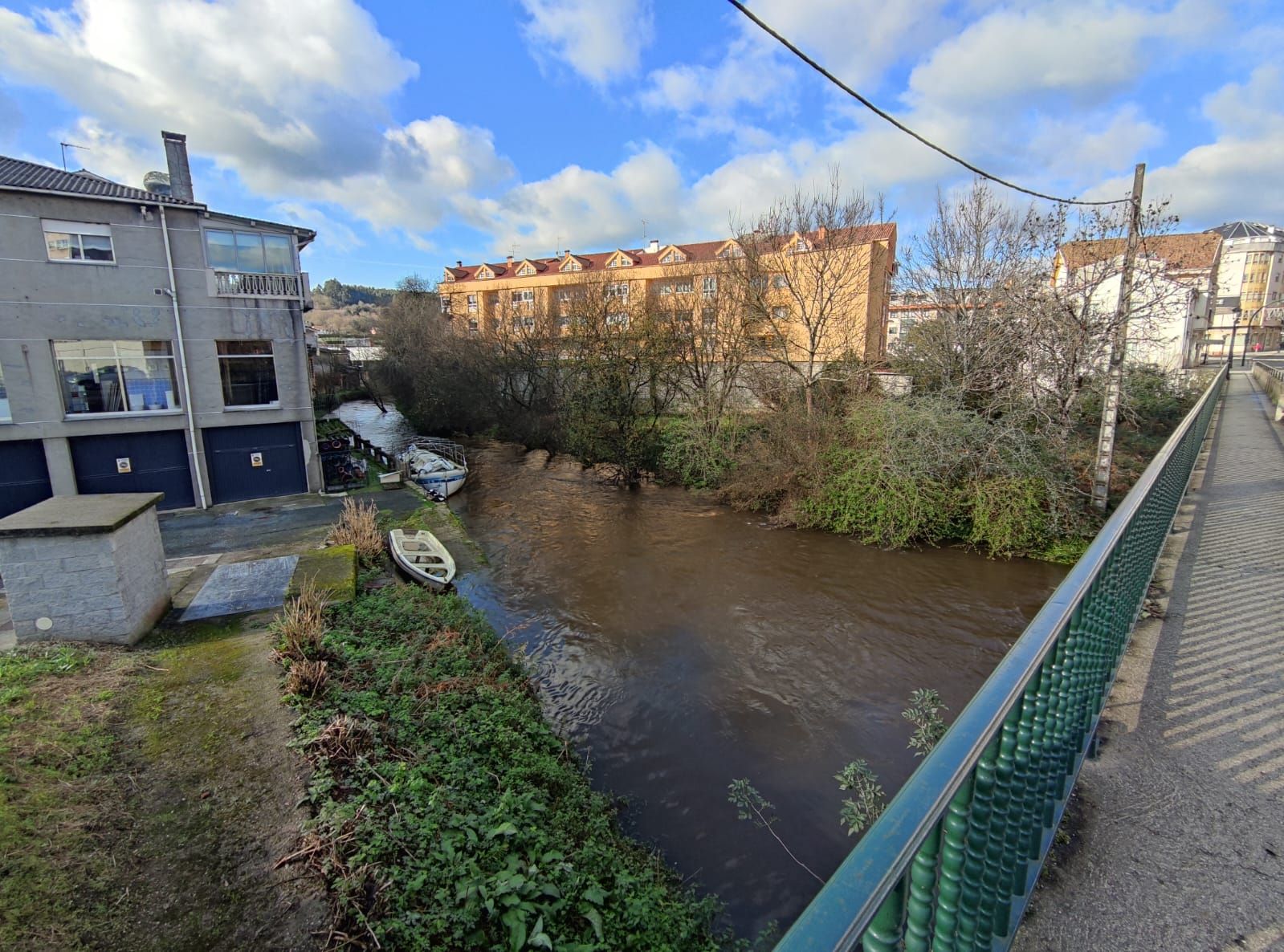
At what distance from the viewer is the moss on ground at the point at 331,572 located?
889cm

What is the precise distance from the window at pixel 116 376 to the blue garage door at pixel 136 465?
72 cm

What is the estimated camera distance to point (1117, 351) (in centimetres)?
1266

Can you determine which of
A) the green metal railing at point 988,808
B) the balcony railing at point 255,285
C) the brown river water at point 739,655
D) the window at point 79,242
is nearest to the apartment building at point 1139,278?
the brown river water at point 739,655

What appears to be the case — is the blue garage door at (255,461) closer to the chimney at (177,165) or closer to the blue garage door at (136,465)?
the blue garage door at (136,465)

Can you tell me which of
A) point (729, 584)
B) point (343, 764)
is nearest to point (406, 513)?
point (729, 584)

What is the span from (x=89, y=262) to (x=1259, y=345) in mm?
95699

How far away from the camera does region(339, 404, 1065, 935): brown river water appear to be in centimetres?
646

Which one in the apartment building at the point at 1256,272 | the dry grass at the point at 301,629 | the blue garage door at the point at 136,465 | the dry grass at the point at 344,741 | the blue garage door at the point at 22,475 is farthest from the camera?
the apartment building at the point at 1256,272

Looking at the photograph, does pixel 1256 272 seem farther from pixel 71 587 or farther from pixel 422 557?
pixel 71 587

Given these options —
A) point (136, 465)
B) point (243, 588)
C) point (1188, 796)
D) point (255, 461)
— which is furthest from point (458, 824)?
point (136, 465)

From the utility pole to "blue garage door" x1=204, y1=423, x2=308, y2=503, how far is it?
2023 centimetres

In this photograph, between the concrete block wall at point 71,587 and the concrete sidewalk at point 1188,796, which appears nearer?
the concrete sidewalk at point 1188,796

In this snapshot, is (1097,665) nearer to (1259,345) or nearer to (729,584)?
(729,584)

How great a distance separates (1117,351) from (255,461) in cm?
2122
